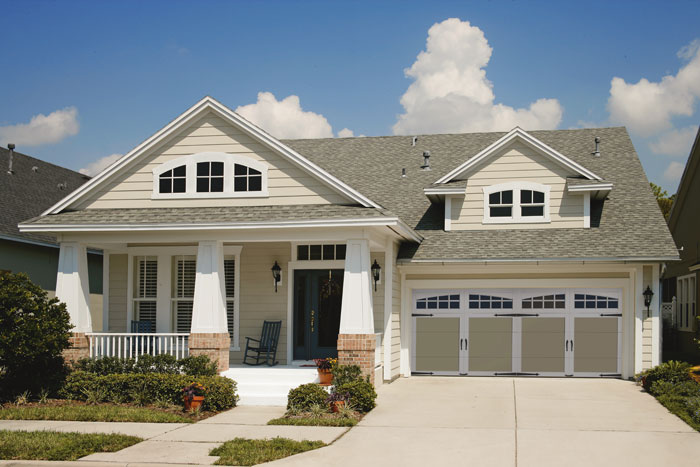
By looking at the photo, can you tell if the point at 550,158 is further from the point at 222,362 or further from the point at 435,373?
the point at 222,362

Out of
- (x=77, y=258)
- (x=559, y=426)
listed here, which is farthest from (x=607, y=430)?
(x=77, y=258)

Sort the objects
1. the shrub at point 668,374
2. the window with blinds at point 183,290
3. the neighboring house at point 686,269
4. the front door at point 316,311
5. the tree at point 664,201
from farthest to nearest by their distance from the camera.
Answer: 1. the tree at point 664,201
2. the neighboring house at point 686,269
3. the window with blinds at point 183,290
4. the front door at point 316,311
5. the shrub at point 668,374

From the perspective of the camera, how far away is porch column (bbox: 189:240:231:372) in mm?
15805

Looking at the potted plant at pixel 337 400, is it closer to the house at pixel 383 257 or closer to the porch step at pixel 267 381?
the porch step at pixel 267 381

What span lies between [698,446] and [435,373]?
8936mm

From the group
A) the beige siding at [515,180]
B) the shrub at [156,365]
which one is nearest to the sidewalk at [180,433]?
the shrub at [156,365]

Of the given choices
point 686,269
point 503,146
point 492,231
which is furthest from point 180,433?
point 686,269

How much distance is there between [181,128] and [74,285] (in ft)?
13.6

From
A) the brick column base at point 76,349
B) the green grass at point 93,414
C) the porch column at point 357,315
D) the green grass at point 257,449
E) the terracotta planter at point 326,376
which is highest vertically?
the porch column at point 357,315

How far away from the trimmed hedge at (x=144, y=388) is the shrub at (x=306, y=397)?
1.39 meters

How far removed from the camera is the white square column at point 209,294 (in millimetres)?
15891

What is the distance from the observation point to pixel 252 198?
16688mm

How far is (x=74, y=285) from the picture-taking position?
54.2 ft

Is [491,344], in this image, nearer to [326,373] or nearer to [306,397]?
[326,373]
